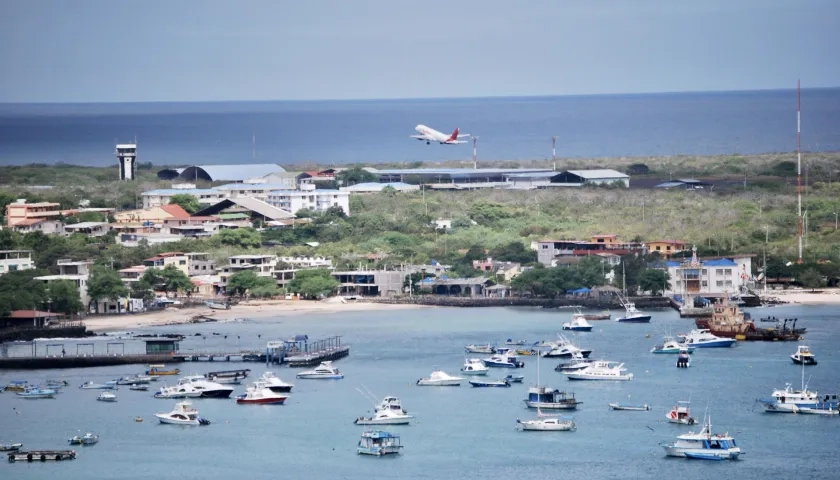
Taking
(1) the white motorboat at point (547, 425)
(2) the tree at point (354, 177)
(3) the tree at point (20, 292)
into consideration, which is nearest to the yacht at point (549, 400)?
(1) the white motorboat at point (547, 425)

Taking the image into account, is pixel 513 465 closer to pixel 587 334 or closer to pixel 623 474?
pixel 623 474

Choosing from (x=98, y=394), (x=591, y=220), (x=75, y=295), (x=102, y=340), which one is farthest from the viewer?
(x=591, y=220)

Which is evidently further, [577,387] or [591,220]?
[591,220]

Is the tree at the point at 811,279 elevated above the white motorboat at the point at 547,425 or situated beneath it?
elevated above

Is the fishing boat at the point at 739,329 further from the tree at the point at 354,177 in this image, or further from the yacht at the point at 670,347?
the tree at the point at 354,177

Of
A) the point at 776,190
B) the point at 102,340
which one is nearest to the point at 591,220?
the point at 776,190

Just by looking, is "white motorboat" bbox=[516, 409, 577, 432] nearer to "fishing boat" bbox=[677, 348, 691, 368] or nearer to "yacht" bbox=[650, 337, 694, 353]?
"fishing boat" bbox=[677, 348, 691, 368]

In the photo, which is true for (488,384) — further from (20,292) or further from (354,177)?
(354,177)

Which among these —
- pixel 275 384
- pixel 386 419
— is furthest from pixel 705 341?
pixel 386 419
